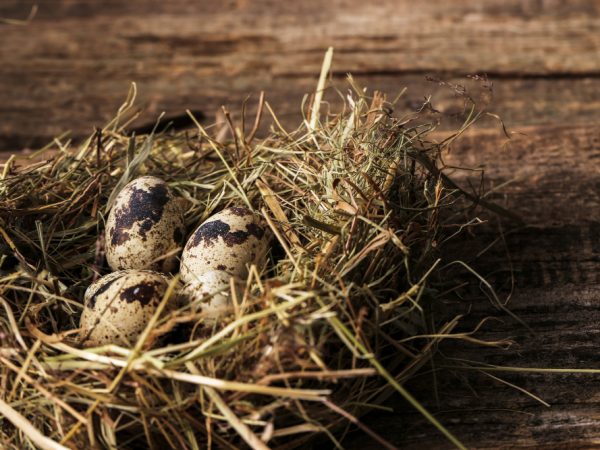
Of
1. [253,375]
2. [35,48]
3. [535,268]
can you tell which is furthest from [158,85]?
[253,375]

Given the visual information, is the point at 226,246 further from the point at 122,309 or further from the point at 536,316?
the point at 536,316

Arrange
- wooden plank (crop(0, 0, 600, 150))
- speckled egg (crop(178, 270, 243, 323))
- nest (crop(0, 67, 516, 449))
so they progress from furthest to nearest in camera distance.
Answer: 1. wooden plank (crop(0, 0, 600, 150))
2. speckled egg (crop(178, 270, 243, 323))
3. nest (crop(0, 67, 516, 449))

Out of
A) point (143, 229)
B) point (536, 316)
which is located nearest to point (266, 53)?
point (143, 229)

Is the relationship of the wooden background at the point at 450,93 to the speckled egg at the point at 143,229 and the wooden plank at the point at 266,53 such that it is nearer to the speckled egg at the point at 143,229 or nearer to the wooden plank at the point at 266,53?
the wooden plank at the point at 266,53

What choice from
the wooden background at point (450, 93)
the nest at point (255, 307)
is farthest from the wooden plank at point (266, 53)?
the nest at point (255, 307)

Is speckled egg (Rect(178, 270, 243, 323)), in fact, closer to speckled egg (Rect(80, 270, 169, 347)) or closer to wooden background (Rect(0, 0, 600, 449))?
speckled egg (Rect(80, 270, 169, 347))

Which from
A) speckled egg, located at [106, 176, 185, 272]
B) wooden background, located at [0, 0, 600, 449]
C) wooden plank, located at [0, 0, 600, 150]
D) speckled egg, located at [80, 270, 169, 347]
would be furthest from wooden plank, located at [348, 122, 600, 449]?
speckled egg, located at [106, 176, 185, 272]
